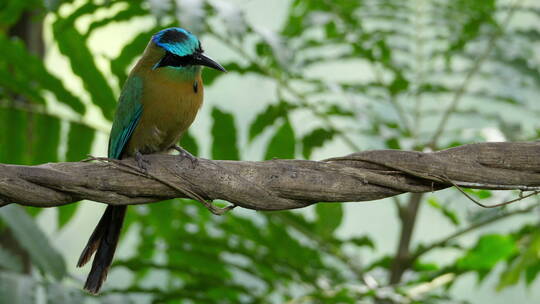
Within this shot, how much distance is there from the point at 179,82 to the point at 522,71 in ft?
8.39

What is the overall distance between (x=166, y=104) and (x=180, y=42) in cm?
23

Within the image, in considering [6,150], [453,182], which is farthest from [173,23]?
[453,182]

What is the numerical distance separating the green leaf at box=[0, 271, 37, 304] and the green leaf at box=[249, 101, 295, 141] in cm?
160

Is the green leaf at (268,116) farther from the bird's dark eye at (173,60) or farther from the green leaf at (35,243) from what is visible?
the green leaf at (35,243)

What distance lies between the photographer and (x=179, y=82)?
109 inches

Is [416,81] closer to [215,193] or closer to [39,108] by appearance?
[39,108]

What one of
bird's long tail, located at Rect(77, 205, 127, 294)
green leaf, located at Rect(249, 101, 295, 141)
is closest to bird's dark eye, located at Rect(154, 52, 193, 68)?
bird's long tail, located at Rect(77, 205, 127, 294)

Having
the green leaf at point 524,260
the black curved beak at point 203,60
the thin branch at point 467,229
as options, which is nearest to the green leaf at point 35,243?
the black curved beak at point 203,60

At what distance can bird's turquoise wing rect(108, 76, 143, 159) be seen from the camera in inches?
112

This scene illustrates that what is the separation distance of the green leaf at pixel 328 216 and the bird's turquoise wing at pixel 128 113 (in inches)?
50.1

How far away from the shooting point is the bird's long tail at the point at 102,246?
242 cm

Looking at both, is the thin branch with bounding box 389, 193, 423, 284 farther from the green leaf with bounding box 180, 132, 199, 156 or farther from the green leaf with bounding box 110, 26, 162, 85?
the green leaf with bounding box 110, 26, 162, 85

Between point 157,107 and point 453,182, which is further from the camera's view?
point 157,107

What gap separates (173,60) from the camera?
2.80 meters
